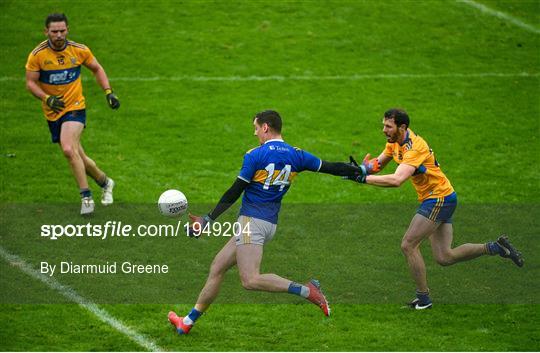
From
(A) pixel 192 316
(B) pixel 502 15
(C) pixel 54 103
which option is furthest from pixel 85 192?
(B) pixel 502 15

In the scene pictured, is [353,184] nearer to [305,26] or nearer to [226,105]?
[226,105]

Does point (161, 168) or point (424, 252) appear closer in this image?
point (424, 252)

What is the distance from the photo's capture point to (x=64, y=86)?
13.9 m

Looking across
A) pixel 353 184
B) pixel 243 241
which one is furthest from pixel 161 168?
pixel 243 241

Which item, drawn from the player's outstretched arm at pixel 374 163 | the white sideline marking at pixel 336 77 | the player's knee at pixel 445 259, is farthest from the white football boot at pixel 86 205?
the white sideline marking at pixel 336 77

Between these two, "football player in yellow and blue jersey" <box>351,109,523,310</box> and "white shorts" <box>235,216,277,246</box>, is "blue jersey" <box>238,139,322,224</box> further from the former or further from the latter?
"football player in yellow and blue jersey" <box>351,109,523,310</box>

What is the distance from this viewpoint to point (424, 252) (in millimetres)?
13055

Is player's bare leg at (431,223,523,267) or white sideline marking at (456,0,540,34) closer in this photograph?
player's bare leg at (431,223,523,267)

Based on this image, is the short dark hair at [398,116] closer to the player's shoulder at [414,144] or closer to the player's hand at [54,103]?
the player's shoulder at [414,144]

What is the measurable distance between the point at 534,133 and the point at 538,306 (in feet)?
23.1

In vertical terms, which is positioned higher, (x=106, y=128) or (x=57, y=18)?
(x=57, y=18)

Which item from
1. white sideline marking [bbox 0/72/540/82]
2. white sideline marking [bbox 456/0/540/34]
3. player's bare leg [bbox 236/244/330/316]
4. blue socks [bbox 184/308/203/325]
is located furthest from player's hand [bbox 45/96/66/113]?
white sideline marking [bbox 456/0/540/34]

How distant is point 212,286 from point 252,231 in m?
0.77

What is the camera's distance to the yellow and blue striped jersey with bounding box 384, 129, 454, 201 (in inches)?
421
